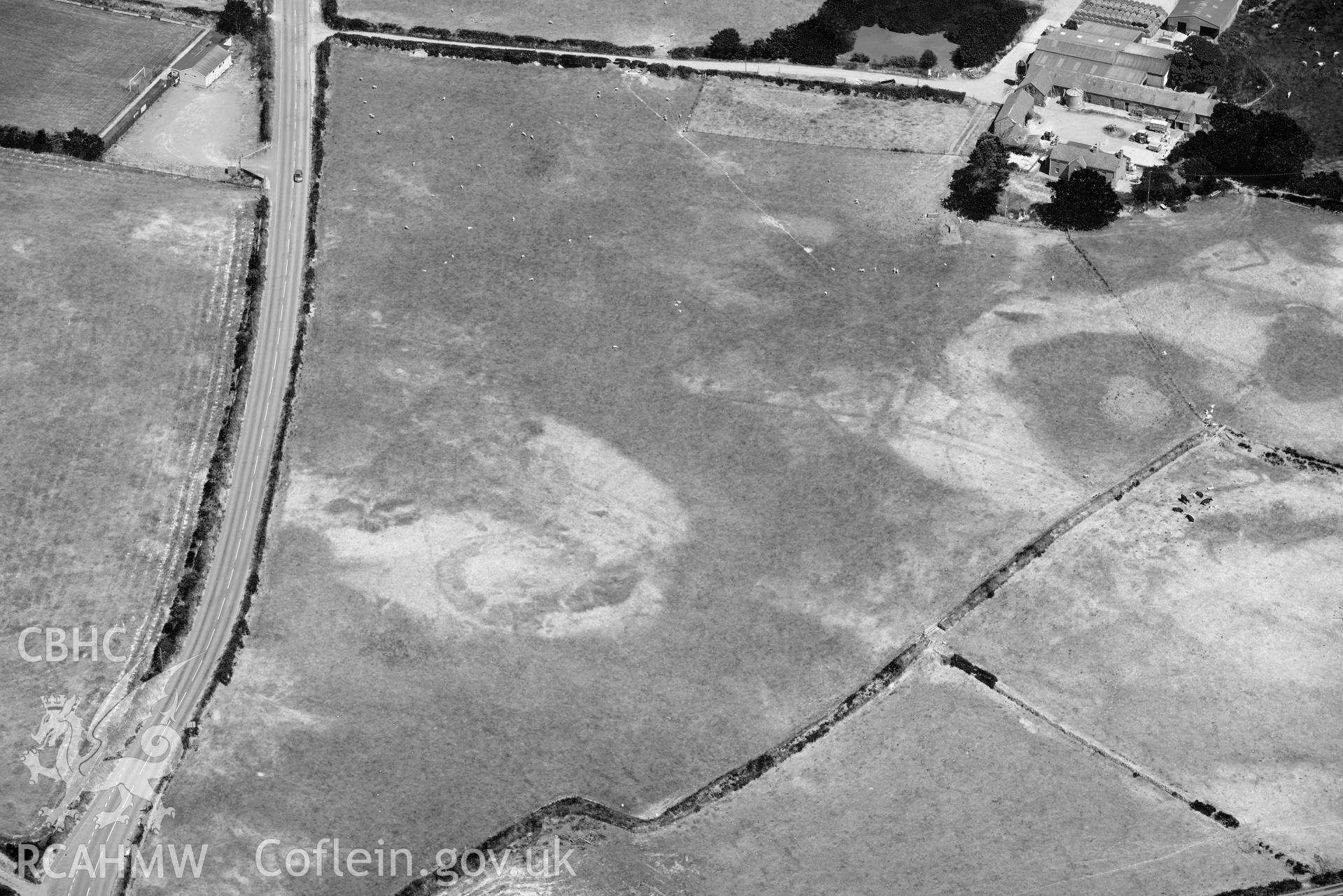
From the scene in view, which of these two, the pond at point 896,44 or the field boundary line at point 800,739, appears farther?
the pond at point 896,44

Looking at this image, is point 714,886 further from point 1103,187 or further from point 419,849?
A: point 1103,187

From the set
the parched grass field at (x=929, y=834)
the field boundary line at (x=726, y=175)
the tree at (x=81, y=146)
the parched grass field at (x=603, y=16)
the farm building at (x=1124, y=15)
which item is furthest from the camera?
the farm building at (x=1124, y=15)

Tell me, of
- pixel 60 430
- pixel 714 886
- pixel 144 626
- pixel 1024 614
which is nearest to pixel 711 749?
pixel 714 886

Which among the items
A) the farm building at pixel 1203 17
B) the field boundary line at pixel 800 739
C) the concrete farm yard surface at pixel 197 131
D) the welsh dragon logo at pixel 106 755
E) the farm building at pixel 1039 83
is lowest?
the field boundary line at pixel 800 739

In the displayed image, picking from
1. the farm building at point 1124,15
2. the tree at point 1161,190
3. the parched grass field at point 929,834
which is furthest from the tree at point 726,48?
the parched grass field at point 929,834

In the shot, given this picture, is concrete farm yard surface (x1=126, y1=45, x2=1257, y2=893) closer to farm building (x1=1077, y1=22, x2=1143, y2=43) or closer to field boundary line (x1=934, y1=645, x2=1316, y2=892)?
field boundary line (x1=934, y1=645, x2=1316, y2=892)

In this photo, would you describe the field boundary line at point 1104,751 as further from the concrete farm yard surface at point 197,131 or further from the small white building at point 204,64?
the small white building at point 204,64
